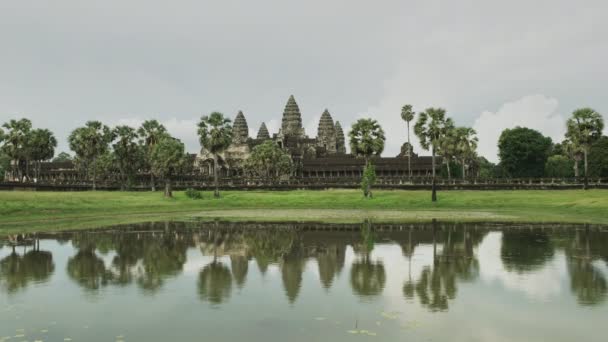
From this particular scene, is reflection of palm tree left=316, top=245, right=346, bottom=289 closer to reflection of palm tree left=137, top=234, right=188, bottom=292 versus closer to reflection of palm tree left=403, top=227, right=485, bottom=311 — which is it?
reflection of palm tree left=403, top=227, right=485, bottom=311

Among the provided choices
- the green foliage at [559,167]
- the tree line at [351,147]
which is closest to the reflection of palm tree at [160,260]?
the tree line at [351,147]

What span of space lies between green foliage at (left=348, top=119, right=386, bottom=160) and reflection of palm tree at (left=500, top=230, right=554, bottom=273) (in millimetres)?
42481

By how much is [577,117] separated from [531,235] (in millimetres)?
50292

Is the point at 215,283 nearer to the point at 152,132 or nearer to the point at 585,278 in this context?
the point at 585,278

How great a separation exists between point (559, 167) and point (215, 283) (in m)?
127

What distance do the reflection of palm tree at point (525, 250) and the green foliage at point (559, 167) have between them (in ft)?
340

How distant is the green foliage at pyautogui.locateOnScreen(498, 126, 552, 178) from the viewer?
127 m

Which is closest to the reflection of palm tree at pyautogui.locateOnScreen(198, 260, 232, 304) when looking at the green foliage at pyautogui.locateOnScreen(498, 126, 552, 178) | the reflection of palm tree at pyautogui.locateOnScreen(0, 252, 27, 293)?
the reflection of palm tree at pyautogui.locateOnScreen(0, 252, 27, 293)

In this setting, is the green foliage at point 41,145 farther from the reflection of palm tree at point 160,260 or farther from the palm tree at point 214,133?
the reflection of palm tree at point 160,260

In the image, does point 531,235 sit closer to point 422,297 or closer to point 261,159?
point 422,297

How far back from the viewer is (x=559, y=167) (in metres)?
130

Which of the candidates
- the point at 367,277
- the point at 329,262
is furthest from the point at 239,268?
the point at 367,277

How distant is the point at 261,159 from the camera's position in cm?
12612

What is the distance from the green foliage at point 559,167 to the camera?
5023 inches
